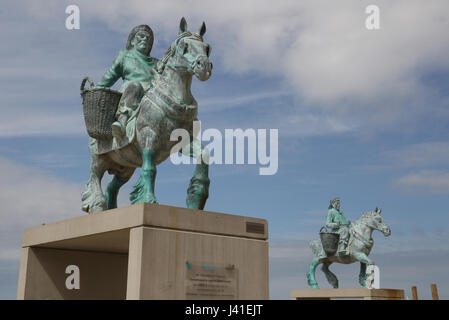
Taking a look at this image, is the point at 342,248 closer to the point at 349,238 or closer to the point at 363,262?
the point at 349,238

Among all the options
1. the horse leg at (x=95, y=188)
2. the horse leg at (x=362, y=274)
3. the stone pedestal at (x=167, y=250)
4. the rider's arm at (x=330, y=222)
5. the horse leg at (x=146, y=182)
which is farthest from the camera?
the horse leg at (x=362, y=274)

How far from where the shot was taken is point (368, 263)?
14453 mm

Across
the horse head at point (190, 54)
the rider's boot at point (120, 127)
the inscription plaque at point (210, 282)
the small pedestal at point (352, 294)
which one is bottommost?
the inscription plaque at point (210, 282)

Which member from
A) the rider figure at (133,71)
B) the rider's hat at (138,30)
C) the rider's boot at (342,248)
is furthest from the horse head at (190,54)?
the rider's boot at (342,248)

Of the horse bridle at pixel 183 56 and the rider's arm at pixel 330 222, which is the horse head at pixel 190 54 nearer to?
the horse bridle at pixel 183 56

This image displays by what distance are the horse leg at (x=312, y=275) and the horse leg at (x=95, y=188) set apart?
9893mm

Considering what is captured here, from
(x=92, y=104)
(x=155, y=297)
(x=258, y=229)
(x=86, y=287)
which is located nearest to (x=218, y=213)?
(x=258, y=229)

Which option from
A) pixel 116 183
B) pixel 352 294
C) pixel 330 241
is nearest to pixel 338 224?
pixel 330 241

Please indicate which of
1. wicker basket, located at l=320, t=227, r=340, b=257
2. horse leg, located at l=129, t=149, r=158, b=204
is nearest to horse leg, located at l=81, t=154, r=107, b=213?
horse leg, located at l=129, t=149, r=158, b=204

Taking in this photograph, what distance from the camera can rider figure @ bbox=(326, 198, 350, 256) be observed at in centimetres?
1474

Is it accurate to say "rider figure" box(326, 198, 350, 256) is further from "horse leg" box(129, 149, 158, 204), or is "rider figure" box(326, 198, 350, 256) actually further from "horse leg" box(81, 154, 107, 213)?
"horse leg" box(129, 149, 158, 204)

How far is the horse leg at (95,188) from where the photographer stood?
6555mm

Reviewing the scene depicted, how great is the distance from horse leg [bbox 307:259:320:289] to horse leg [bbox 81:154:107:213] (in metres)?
9.89

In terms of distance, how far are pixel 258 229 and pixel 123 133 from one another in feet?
5.93
